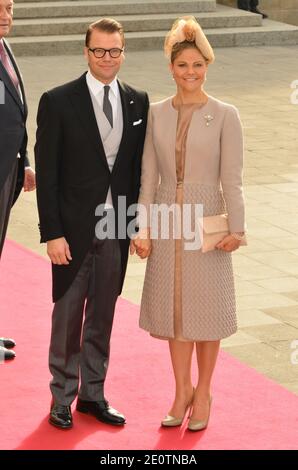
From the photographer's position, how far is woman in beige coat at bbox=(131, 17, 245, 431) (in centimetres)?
632

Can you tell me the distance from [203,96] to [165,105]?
192mm

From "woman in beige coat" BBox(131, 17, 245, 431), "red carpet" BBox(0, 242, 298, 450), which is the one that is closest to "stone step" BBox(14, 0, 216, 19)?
"red carpet" BBox(0, 242, 298, 450)

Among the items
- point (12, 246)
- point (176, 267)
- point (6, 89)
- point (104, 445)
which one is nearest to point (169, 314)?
point (176, 267)

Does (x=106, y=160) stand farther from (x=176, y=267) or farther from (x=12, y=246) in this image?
(x=12, y=246)

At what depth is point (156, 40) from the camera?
20812 mm

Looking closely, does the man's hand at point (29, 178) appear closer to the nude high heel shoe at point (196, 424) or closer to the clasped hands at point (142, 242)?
the clasped hands at point (142, 242)

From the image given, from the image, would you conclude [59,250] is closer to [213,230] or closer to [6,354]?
[213,230]

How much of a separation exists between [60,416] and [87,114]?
143 centimetres

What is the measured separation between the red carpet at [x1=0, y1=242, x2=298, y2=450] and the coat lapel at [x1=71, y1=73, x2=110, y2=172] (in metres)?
1.26

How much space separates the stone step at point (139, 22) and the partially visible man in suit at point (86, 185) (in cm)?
1429

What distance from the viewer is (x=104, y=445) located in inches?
247

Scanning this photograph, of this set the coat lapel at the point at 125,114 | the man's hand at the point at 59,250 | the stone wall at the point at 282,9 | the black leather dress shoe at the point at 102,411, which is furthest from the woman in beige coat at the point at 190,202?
the stone wall at the point at 282,9
